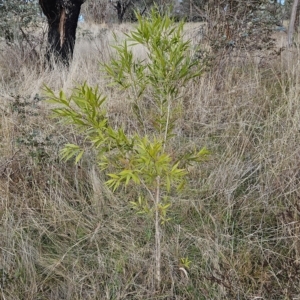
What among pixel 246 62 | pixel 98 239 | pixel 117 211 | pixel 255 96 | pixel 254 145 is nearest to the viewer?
pixel 98 239

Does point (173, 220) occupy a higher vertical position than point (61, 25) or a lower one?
lower

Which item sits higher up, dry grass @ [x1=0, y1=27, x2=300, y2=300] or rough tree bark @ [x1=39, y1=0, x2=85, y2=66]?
rough tree bark @ [x1=39, y1=0, x2=85, y2=66]

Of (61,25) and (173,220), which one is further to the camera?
(61,25)

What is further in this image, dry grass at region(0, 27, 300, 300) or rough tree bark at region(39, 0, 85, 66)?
rough tree bark at region(39, 0, 85, 66)

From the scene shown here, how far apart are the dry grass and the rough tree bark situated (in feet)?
5.80

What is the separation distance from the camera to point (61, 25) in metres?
4.23

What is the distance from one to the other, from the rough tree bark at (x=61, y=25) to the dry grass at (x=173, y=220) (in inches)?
69.6

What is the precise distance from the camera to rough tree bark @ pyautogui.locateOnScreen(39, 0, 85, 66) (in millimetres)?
4090

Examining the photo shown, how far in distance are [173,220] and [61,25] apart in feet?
11.2

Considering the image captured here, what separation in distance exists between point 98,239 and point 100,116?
0.82 meters

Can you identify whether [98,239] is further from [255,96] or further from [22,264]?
[255,96]

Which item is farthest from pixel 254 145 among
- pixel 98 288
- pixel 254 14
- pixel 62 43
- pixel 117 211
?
pixel 62 43

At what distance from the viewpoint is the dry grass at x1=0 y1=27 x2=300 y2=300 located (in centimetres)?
147

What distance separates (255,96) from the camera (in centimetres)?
282
